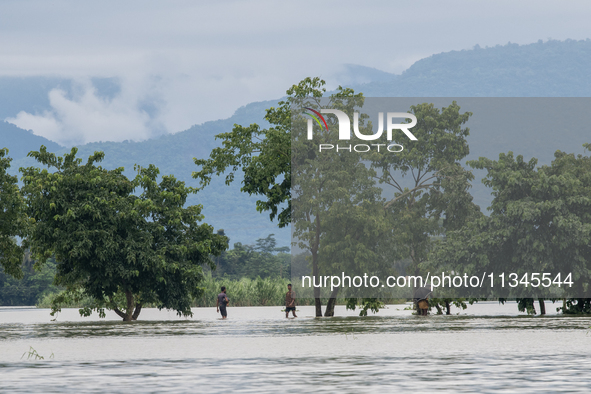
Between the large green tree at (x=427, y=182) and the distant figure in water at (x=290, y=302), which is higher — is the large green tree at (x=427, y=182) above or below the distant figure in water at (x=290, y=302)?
above

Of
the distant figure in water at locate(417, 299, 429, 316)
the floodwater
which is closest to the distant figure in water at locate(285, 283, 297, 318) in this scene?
the distant figure in water at locate(417, 299, 429, 316)

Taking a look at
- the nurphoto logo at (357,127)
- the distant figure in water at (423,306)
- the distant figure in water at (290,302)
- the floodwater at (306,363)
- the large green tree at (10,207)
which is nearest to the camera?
the floodwater at (306,363)

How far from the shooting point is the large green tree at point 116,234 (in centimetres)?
→ 3381

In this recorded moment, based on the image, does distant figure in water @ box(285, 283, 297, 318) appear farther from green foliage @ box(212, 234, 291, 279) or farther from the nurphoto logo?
green foliage @ box(212, 234, 291, 279)

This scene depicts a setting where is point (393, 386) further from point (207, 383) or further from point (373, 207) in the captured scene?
point (373, 207)

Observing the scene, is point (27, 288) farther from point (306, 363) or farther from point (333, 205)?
point (306, 363)

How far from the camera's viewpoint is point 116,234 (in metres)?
34.4

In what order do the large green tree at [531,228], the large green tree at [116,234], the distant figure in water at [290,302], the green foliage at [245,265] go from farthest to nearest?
1. the green foliage at [245,265]
2. the distant figure in water at [290,302]
3. the large green tree at [531,228]
4. the large green tree at [116,234]

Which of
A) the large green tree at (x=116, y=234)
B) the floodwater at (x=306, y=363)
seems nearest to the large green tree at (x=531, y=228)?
the large green tree at (x=116, y=234)

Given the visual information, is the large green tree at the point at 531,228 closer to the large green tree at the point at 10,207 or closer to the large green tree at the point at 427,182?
the large green tree at the point at 427,182

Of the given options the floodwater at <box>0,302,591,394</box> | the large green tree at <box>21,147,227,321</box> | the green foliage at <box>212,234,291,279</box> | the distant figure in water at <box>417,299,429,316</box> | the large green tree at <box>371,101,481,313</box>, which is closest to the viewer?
the floodwater at <box>0,302,591,394</box>

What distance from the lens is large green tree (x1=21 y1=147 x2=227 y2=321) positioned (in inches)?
1331

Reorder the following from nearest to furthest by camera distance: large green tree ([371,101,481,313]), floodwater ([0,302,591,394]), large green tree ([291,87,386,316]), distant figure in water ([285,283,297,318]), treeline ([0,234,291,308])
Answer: floodwater ([0,302,591,394])
large green tree ([291,87,386,316])
large green tree ([371,101,481,313])
distant figure in water ([285,283,297,318])
treeline ([0,234,291,308])

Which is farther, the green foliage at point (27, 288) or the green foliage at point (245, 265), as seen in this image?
the green foliage at point (245, 265)
